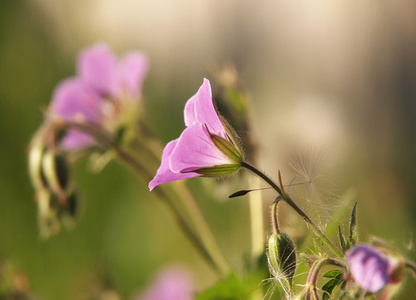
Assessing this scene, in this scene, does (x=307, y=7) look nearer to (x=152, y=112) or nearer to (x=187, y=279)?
(x=152, y=112)

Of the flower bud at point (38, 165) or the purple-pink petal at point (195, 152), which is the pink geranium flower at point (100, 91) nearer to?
the flower bud at point (38, 165)

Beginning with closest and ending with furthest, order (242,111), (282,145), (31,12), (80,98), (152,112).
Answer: (242,111) < (80,98) < (282,145) < (152,112) < (31,12)

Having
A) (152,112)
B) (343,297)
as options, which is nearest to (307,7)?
(152,112)

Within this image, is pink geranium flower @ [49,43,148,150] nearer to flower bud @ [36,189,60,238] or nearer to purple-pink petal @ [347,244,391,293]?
flower bud @ [36,189,60,238]

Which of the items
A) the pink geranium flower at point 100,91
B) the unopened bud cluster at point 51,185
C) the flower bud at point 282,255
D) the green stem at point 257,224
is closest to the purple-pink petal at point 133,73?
the pink geranium flower at point 100,91

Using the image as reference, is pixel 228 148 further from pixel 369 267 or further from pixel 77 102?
pixel 77 102

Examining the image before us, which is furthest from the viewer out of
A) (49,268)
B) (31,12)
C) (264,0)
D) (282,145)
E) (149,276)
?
(31,12)
